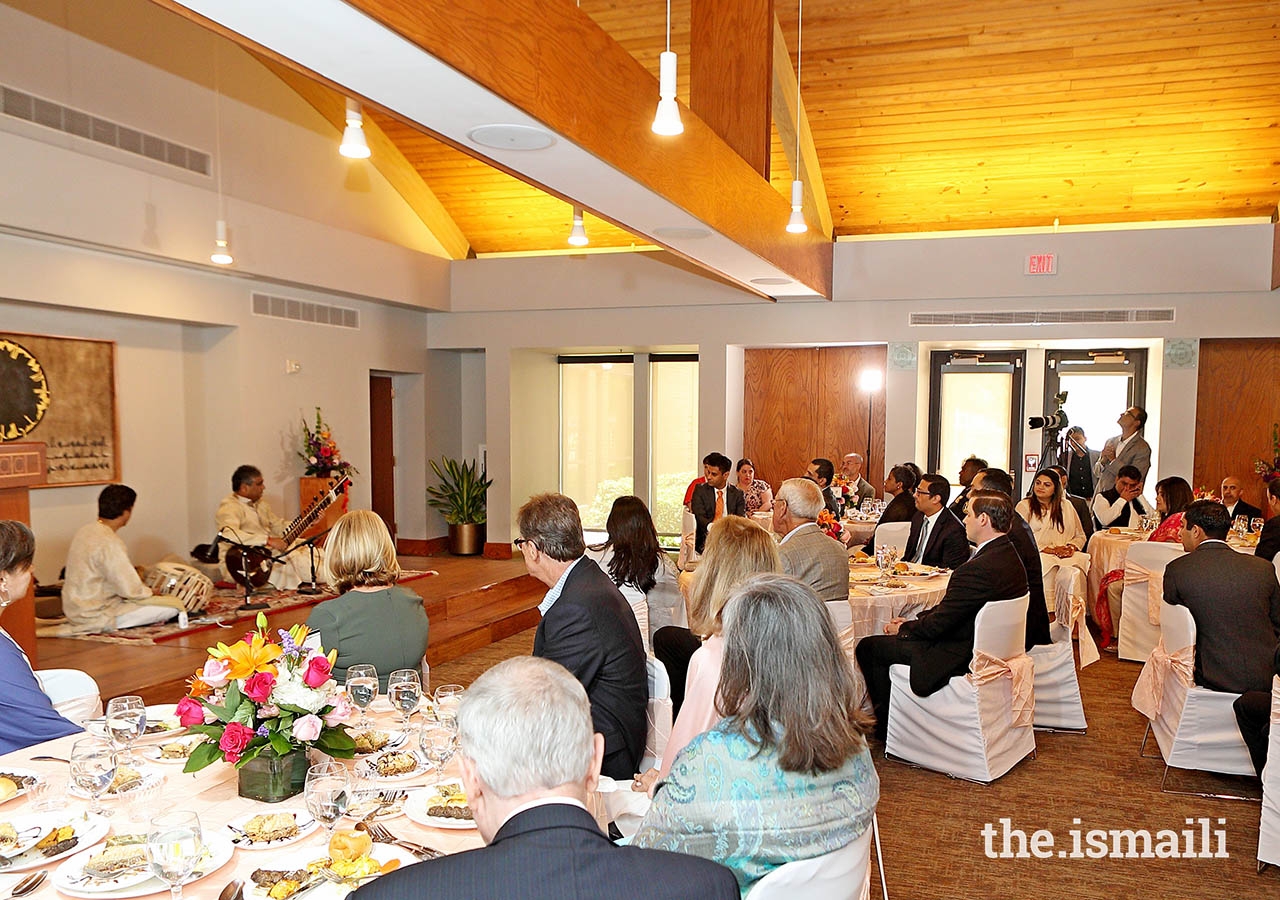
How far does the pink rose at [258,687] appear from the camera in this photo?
218cm

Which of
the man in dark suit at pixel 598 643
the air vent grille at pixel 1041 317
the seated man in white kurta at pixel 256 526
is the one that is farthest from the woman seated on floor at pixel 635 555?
the air vent grille at pixel 1041 317

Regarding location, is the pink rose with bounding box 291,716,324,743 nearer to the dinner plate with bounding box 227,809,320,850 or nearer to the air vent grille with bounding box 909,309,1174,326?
the dinner plate with bounding box 227,809,320,850

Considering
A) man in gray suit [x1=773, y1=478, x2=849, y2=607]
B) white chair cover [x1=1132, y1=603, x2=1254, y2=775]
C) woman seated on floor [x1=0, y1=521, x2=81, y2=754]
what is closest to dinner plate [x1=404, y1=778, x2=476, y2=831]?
woman seated on floor [x1=0, y1=521, x2=81, y2=754]

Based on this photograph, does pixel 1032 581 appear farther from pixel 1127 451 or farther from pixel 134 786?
pixel 134 786

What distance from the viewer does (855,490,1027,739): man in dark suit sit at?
4512mm

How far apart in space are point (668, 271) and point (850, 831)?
9.02 m

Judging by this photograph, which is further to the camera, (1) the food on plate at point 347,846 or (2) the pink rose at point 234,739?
(2) the pink rose at point 234,739

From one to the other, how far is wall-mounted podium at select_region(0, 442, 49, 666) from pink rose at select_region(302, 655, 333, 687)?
371 centimetres

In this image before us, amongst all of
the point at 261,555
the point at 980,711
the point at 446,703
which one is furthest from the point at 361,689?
the point at 261,555

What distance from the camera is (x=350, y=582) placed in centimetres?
339

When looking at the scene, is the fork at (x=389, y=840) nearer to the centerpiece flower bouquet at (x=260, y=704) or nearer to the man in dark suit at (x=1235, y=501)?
the centerpiece flower bouquet at (x=260, y=704)

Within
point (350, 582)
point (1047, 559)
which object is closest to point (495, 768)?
point (350, 582)

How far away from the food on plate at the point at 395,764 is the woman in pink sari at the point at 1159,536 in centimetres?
591

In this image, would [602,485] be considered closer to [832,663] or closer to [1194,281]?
[1194,281]
